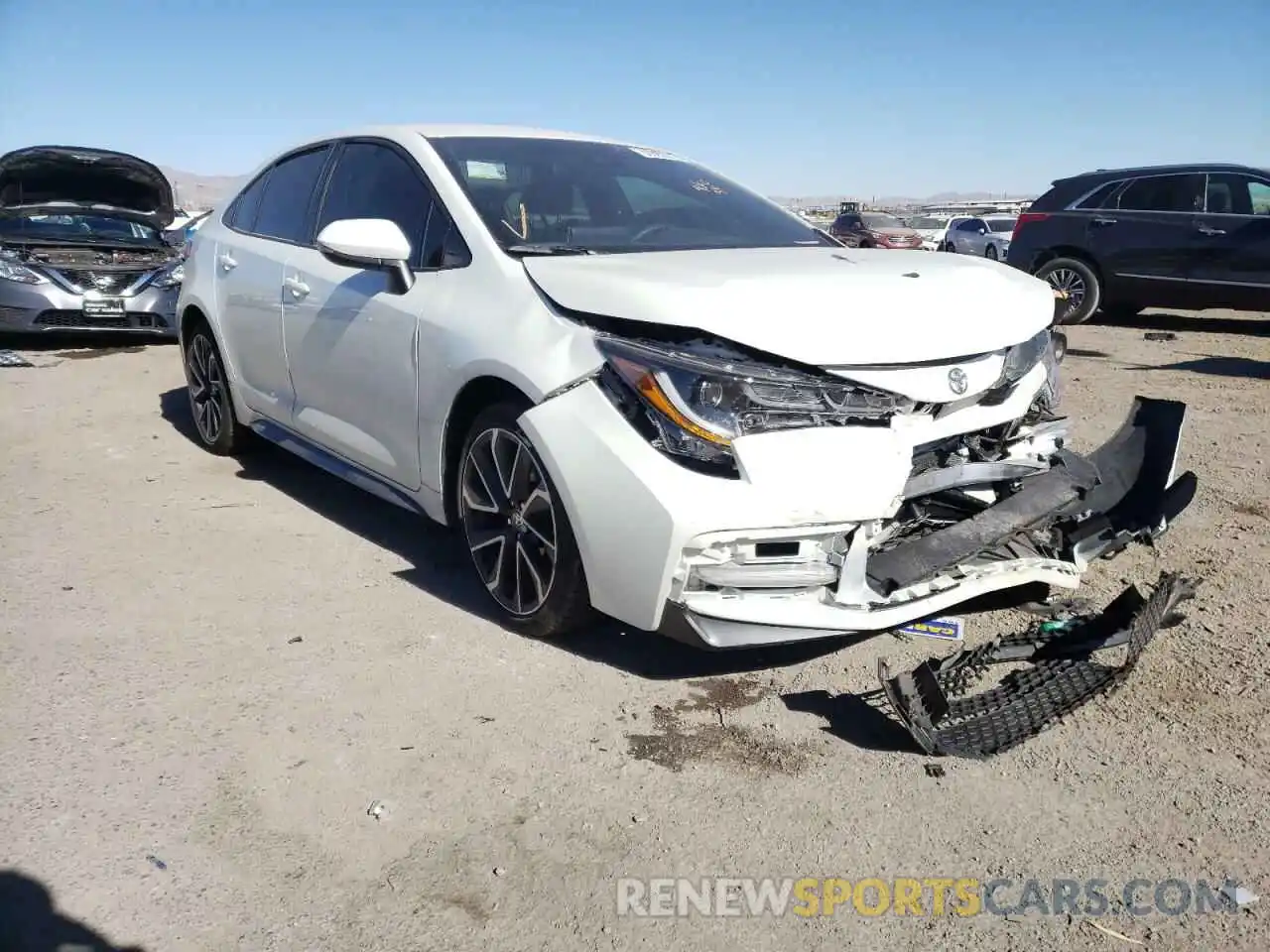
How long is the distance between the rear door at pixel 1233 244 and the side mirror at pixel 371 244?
31.5 feet

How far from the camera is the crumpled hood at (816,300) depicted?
284 cm

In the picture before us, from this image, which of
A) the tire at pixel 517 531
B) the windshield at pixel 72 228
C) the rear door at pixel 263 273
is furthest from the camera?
the windshield at pixel 72 228

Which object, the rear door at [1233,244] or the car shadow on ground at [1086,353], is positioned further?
the rear door at [1233,244]

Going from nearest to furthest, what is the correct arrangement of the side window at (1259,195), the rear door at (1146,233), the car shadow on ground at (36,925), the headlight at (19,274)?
the car shadow on ground at (36,925) < the headlight at (19,274) < the side window at (1259,195) < the rear door at (1146,233)

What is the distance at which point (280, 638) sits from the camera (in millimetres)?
3559

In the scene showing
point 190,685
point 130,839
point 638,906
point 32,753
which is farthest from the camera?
point 190,685

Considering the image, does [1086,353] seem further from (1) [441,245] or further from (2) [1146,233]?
(1) [441,245]

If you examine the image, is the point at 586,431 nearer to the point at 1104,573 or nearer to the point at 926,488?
the point at 926,488

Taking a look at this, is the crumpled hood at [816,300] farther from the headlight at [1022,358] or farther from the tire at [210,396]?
the tire at [210,396]

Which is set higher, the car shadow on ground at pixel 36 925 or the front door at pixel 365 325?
the front door at pixel 365 325

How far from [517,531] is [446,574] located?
0.83 m

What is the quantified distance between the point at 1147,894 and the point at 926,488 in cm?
119

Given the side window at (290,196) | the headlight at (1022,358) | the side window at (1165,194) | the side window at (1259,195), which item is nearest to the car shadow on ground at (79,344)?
the side window at (290,196)

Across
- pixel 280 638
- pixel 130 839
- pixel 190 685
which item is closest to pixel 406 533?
pixel 280 638
